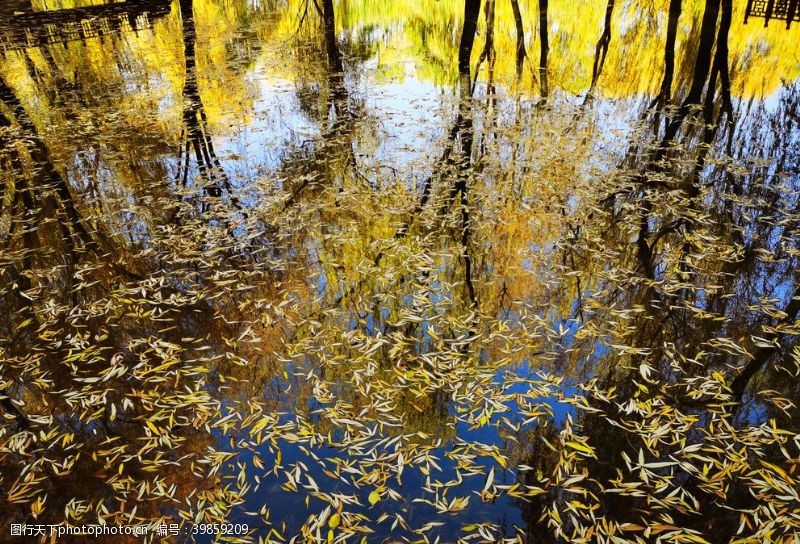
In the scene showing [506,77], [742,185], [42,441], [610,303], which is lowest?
[42,441]

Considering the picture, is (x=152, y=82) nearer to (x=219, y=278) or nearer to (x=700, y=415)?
(x=219, y=278)

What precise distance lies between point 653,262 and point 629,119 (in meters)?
6.12

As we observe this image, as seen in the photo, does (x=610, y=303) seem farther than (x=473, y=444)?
Yes

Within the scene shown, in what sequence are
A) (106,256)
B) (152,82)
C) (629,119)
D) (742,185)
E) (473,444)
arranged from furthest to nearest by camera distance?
(152,82)
(629,119)
(742,185)
(106,256)
(473,444)

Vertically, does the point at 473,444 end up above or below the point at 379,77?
below

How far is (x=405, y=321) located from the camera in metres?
5.13

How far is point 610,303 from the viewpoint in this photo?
5250 millimetres

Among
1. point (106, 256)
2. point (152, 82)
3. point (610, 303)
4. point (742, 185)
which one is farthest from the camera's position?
point (152, 82)

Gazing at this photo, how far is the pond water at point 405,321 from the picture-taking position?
11.4 ft

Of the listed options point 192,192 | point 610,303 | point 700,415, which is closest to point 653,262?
point 610,303

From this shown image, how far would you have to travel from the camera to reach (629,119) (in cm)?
1067

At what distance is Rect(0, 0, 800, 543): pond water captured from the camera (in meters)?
3.47

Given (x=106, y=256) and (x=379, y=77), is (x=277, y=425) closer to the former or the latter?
(x=106, y=256)

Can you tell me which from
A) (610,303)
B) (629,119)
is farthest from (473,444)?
(629,119)
